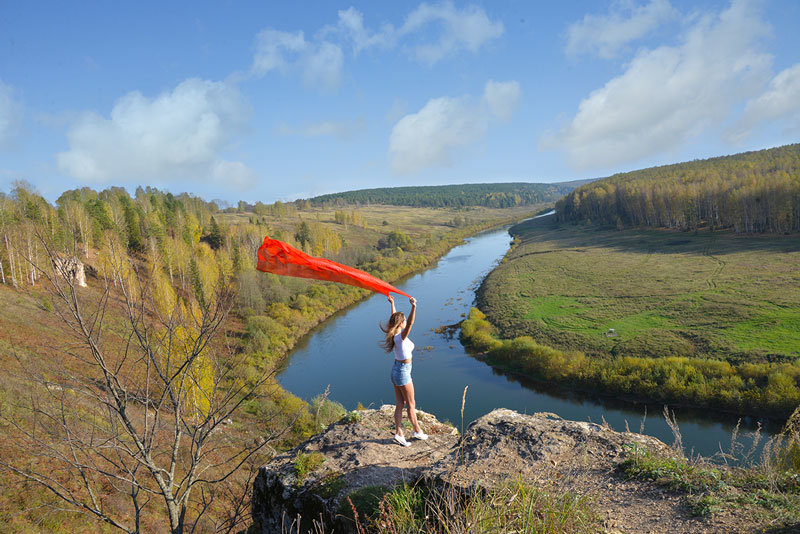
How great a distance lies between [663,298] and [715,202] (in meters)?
42.9

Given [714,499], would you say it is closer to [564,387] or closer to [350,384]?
[564,387]

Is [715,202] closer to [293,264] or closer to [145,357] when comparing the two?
[293,264]

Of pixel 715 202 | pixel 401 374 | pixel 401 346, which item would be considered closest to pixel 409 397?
pixel 401 374

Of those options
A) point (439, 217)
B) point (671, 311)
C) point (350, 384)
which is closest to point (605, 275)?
point (671, 311)

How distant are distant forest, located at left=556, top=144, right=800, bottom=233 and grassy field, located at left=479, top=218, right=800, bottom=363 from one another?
396 cm

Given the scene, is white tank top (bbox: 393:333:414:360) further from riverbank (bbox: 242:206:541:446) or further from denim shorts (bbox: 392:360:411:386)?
riverbank (bbox: 242:206:541:446)

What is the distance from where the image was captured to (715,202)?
67625mm

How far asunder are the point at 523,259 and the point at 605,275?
17375 mm

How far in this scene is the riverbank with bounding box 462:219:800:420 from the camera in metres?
23.1

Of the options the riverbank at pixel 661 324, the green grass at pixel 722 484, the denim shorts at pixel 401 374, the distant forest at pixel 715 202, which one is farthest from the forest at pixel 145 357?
the distant forest at pixel 715 202

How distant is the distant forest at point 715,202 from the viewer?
57.6 m

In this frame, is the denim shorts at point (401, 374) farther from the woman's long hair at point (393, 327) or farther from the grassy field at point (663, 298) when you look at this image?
the grassy field at point (663, 298)

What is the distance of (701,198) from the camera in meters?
70.1

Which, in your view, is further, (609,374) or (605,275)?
(605,275)
